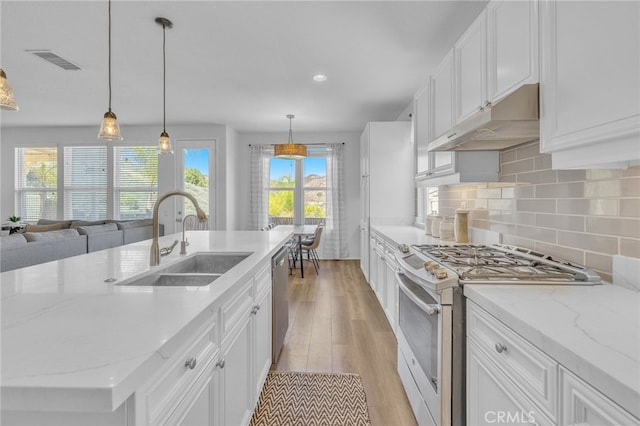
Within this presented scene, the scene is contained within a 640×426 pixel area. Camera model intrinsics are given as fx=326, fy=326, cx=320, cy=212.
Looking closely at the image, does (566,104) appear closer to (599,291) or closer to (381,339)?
(599,291)

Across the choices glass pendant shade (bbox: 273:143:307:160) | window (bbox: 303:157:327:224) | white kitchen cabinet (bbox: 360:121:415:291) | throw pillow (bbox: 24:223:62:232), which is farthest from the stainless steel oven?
throw pillow (bbox: 24:223:62:232)

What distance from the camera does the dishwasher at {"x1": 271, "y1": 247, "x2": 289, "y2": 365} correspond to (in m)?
2.29

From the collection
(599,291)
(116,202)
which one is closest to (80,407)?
(599,291)

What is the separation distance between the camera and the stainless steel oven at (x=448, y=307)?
1.33m

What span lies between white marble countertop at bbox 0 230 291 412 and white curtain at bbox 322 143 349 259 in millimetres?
5315

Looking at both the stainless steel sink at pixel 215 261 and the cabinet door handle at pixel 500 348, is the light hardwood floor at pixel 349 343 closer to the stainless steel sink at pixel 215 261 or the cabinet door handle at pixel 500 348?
the stainless steel sink at pixel 215 261

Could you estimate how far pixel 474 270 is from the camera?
1.43 m

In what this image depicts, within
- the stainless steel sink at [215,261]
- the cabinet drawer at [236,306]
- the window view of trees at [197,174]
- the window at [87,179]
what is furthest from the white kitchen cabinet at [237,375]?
the window at [87,179]

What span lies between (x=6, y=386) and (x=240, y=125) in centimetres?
607

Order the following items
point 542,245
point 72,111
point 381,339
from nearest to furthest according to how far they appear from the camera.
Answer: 1. point 542,245
2. point 381,339
3. point 72,111

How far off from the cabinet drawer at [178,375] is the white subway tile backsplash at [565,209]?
156 centimetres

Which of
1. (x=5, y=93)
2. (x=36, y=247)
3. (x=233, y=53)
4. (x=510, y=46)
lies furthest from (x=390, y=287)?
(x=36, y=247)

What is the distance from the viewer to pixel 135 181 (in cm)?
647

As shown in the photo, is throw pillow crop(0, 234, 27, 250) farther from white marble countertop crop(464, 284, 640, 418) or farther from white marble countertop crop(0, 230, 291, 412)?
white marble countertop crop(464, 284, 640, 418)
